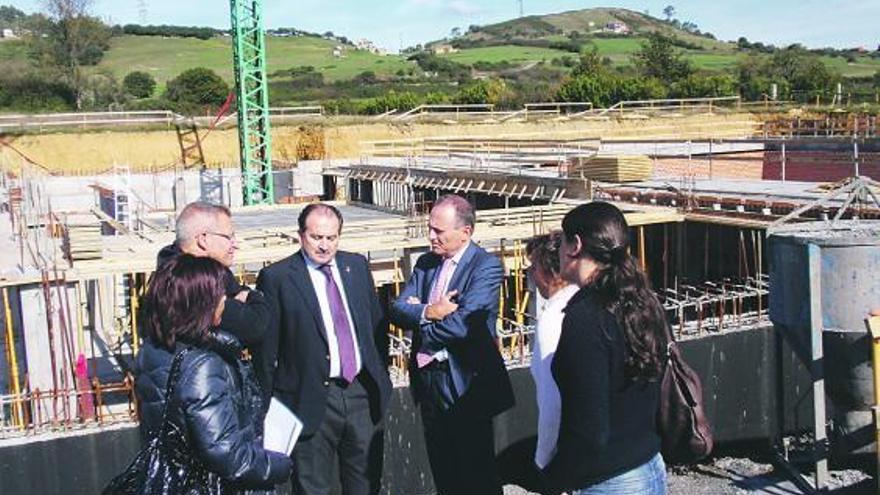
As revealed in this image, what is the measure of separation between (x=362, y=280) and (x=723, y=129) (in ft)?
115

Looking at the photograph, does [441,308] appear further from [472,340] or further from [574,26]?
[574,26]

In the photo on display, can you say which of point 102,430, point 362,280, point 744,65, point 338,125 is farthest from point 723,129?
point 362,280

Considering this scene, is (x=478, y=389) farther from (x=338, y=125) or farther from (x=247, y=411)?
(x=338, y=125)

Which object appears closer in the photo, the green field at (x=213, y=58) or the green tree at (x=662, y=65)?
the green tree at (x=662, y=65)

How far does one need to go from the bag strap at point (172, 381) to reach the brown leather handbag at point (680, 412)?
154cm

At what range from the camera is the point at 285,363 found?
4398 mm

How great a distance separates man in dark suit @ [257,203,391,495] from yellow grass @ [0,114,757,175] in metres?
30.3

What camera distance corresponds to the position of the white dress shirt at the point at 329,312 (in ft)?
14.5

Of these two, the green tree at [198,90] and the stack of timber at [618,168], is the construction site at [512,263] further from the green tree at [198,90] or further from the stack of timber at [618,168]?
the green tree at [198,90]

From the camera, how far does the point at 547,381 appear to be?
3184 mm

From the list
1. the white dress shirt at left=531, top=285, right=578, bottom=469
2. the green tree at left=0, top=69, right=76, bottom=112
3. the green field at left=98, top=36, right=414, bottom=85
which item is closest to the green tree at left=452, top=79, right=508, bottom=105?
the green tree at left=0, top=69, right=76, bottom=112

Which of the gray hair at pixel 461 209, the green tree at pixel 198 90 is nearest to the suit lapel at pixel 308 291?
the gray hair at pixel 461 209

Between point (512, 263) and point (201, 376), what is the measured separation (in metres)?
9.90

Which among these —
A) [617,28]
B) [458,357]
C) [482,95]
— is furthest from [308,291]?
[617,28]
